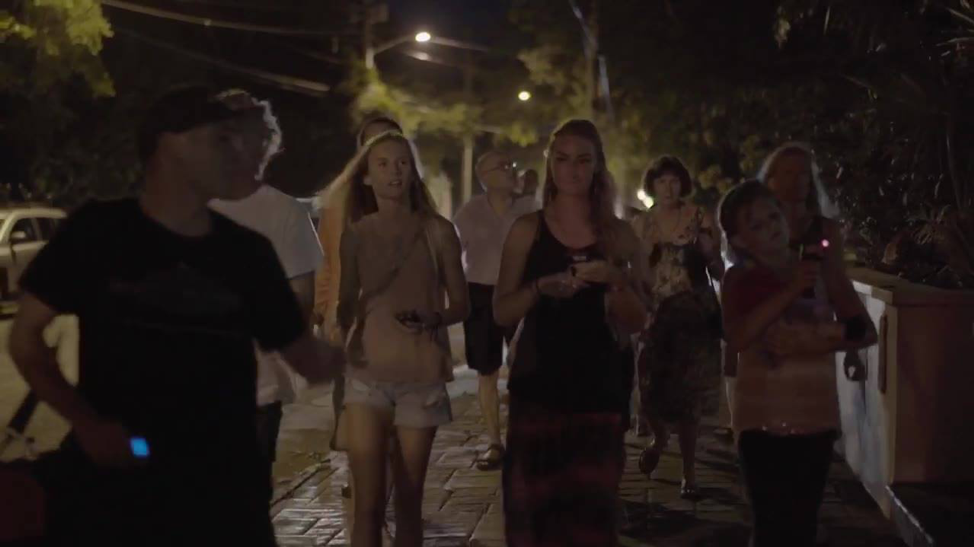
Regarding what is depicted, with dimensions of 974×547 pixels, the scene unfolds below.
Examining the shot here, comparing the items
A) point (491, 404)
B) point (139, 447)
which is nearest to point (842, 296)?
point (139, 447)

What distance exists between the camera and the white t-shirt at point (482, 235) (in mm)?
8164

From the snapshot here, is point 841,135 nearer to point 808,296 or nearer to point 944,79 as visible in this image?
point 944,79

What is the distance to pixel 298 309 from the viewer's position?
123 inches

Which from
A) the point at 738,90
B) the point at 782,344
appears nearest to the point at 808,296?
the point at 782,344

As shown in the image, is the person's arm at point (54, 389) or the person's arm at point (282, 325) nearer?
the person's arm at point (54, 389)

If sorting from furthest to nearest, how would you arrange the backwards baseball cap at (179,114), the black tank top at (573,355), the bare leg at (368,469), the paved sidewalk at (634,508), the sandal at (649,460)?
the sandal at (649,460) < the paved sidewalk at (634,508) < the bare leg at (368,469) < the black tank top at (573,355) < the backwards baseball cap at (179,114)

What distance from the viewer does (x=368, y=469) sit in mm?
4945

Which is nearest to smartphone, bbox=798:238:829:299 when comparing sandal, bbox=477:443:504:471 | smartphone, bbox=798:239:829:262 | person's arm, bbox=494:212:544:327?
smartphone, bbox=798:239:829:262

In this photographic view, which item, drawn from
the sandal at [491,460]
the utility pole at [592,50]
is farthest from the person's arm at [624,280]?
the utility pole at [592,50]

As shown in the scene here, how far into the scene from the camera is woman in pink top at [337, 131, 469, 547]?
4961 millimetres

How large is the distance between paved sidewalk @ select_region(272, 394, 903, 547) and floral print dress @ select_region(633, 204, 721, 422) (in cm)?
52

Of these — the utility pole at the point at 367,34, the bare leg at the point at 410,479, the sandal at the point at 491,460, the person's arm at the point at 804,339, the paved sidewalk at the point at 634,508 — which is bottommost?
the paved sidewalk at the point at 634,508

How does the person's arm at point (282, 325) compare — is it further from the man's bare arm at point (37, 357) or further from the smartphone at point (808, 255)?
the smartphone at point (808, 255)

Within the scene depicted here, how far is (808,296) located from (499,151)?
4.47m
